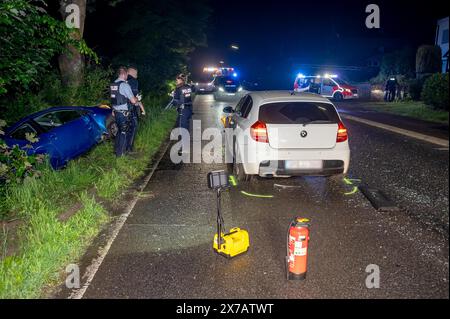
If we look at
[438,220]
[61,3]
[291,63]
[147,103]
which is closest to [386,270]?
[438,220]

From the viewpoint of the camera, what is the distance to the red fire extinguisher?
145 inches

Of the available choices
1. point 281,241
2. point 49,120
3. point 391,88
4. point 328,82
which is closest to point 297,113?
point 281,241

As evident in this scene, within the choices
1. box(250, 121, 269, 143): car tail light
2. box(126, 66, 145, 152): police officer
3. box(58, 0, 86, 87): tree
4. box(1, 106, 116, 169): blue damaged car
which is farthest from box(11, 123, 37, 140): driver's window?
box(58, 0, 86, 87): tree

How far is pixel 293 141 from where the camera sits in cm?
623

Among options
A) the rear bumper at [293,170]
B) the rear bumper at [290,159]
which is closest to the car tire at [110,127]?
the rear bumper at [290,159]

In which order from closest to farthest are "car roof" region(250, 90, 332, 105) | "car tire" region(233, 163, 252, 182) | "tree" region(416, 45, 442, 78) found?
"car roof" region(250, 90, 332, 105), "car tire" region(233, 163, 252, 182), "tree" region(416, 45, 442, 78)

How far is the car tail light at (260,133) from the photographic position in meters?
6.27

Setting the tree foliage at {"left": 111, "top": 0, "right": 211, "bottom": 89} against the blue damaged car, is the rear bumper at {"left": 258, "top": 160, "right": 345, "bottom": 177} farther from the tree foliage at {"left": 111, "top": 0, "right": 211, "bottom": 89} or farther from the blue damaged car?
the tree foliage at {"left": 111, "top": 0, "right": 211, "bottom": 89}

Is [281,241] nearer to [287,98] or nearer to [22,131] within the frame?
[287,98]

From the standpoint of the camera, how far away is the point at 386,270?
13.0 feet

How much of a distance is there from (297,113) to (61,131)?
14.4 feet

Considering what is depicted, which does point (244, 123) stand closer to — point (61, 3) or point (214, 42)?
point (61, 3)

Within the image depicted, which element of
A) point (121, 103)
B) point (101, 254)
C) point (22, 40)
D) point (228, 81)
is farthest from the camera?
point (228, 81)

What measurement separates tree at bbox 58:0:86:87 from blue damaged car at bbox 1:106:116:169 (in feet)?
14.1
